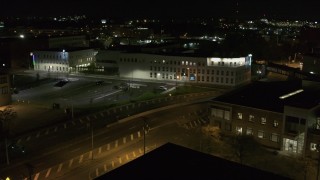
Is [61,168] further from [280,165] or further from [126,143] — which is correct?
[280,165]

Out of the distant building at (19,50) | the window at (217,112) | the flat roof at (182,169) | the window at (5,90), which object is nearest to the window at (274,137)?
the window at (217,112)

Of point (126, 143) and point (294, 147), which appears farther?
point (126, 143)

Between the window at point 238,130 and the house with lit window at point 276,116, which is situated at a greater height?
the house with lit window at point 276,116

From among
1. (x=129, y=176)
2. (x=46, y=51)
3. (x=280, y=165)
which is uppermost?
(x=46, y=51)

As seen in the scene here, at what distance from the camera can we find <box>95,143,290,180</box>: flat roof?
46.1ft

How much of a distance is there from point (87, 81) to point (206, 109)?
23101 millimetres

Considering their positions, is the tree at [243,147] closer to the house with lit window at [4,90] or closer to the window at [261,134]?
the window at [261,134]

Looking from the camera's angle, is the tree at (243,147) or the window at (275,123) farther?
the window at (275,123)

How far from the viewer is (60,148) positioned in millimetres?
25672

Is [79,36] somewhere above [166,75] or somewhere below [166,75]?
above

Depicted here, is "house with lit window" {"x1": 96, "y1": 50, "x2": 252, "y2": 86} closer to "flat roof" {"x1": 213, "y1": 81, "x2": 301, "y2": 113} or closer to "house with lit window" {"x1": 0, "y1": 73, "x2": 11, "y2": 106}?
"flat roof" {"x1": 213, "y1": 81, "x2": 301, "y2": 113}

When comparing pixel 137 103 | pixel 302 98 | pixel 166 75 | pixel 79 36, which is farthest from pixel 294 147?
pixel 79 36

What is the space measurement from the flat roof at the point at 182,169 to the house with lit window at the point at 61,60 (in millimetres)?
46759

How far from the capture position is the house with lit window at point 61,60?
60219 mm
